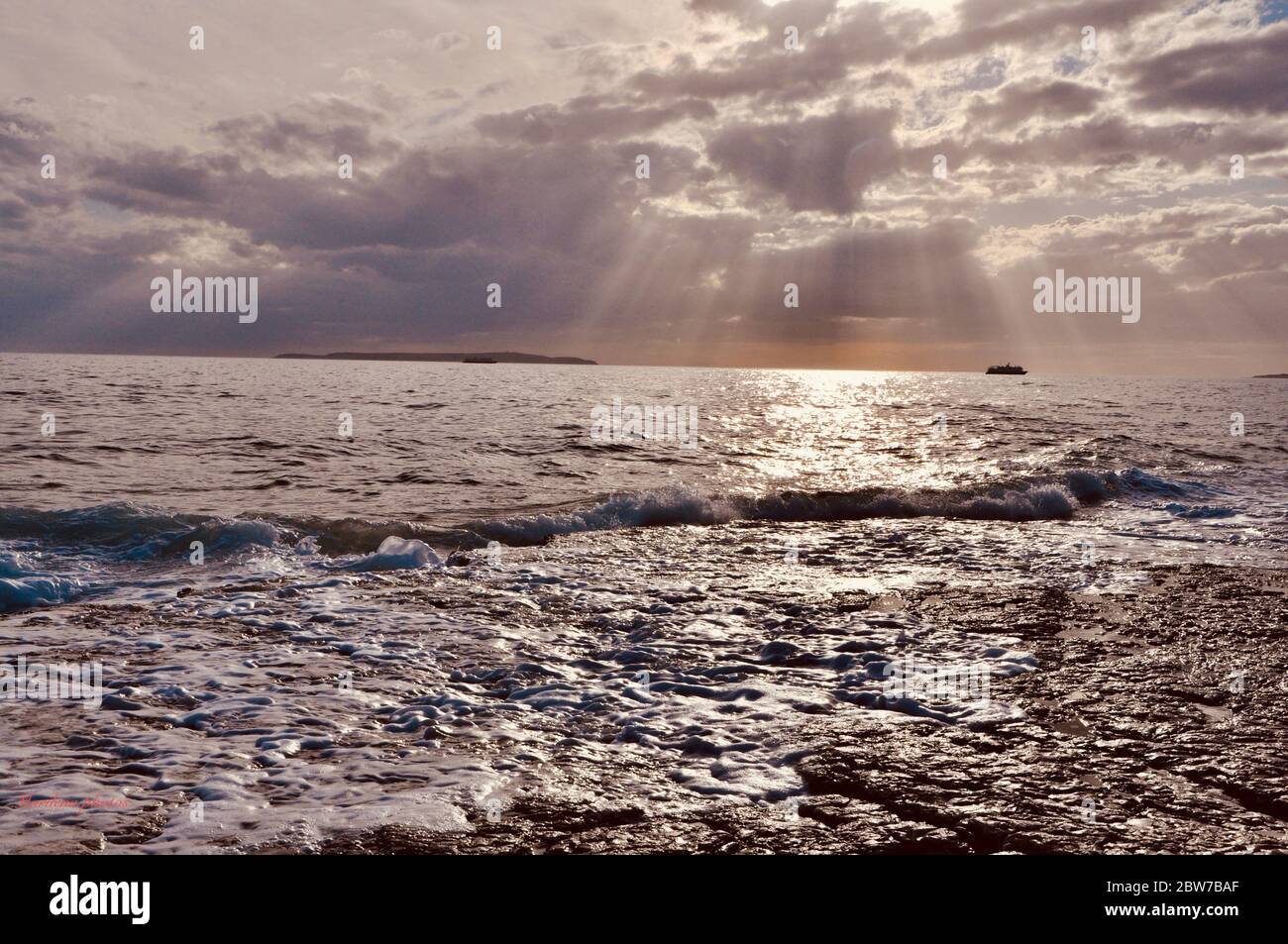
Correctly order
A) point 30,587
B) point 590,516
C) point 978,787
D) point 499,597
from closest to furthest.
Result: 1. point 978,787
2. point 30,587
3. point 499,597
4. point 590,516

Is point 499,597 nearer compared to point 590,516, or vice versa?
point 499,597

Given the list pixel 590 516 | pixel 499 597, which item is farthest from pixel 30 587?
pixel 590 516

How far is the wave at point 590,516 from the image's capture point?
1317cm

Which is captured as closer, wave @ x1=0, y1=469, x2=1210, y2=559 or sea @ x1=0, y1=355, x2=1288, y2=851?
sea @ x1=0, y1=355, x2=1288, y2=851

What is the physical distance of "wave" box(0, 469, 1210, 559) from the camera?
13.2 metres

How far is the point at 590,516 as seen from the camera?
1630 cm

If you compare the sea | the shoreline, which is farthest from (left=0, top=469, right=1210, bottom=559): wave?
the shoreline

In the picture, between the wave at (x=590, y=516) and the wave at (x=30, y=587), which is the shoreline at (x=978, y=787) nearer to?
the wave at (x=30, y=587)

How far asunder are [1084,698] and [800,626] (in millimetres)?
3103

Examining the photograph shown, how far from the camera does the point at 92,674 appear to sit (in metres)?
7.23

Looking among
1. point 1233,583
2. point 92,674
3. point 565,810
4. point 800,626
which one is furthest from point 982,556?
point 92,674

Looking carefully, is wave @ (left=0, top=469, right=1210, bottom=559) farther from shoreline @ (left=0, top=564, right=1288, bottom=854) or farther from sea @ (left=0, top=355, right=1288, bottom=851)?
shoreline @ (left=0, top=564, right=1288, bottom=854)

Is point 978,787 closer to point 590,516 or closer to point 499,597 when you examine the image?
point 499,597
